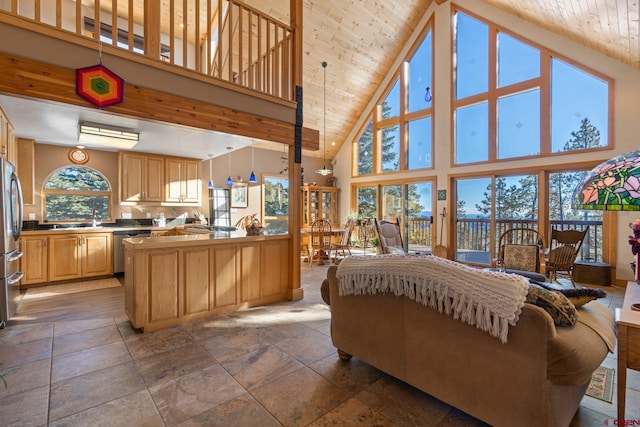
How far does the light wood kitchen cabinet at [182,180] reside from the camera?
598 cm

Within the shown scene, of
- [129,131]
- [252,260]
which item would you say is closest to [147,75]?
[129,131]

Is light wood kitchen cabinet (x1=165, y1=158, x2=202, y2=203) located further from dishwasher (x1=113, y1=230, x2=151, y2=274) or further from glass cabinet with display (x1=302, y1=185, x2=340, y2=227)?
glass cabinet with display (x1=302, y1=185, x2=340, y2=227)

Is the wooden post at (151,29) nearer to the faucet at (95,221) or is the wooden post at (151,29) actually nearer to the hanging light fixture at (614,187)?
the hanging light fixture at (614,187)

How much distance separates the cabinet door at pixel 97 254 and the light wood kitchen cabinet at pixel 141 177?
806 mm

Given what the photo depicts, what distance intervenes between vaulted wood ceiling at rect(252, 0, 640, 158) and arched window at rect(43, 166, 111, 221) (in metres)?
4.46

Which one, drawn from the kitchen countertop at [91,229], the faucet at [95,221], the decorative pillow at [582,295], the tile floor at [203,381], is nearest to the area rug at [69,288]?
the kitchen countertop at [91,229]

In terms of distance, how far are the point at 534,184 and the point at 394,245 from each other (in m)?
3.09

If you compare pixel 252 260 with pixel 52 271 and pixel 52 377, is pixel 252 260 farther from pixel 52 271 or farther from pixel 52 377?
pixel 52 271

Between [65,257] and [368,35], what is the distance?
7.22 meters

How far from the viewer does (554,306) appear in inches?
57.4

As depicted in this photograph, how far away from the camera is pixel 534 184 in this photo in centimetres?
568

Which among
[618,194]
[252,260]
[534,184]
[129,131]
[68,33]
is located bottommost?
[252,260]

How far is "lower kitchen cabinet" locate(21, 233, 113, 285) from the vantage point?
4488mm

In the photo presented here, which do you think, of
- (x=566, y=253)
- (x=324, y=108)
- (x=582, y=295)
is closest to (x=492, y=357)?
(x=582, y=295)
